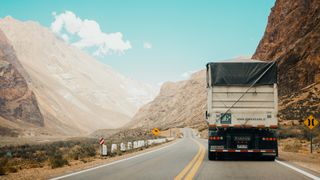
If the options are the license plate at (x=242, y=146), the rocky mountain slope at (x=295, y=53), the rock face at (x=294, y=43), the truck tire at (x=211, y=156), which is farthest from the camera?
the rock face at (x=294, y=43)

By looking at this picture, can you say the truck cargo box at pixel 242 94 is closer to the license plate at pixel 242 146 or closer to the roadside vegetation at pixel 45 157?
the license plate at pixel 242 146

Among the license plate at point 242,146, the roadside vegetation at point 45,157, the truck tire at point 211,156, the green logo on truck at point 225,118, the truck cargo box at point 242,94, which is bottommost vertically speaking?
the roadside vegetation at point 45,157

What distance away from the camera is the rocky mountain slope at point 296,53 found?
58.3m

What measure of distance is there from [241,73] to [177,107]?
478 ft

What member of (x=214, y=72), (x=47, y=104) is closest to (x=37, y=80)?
(x=47, y=104)

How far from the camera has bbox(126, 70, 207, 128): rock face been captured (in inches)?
5669

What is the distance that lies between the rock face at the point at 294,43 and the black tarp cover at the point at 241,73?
47037 mm

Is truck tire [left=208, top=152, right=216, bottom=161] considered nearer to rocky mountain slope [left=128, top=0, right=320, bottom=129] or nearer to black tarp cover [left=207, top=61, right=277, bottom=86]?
black tarp cover [left=207, top=61, right=277, bottom=86]

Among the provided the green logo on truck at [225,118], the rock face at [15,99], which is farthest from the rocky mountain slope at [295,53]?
the rock face at [15,99]

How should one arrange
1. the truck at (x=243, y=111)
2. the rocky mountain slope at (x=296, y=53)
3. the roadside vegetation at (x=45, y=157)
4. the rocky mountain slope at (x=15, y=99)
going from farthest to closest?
the rocky mountain slope at (x=15, y=99) < the rocky mountain slope at (x=296, y=53) < the roadside vegetation at (x=45, y=157) < the truck at (x=243, y=111)

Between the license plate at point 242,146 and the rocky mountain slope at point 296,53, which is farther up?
the rocky mountain slope at point 296,53

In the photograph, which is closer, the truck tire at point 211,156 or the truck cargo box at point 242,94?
the truck cargo box at point 242,94

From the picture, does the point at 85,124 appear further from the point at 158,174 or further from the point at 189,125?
the point at 158,174

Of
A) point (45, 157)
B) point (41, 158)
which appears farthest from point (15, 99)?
point (41, 158)
